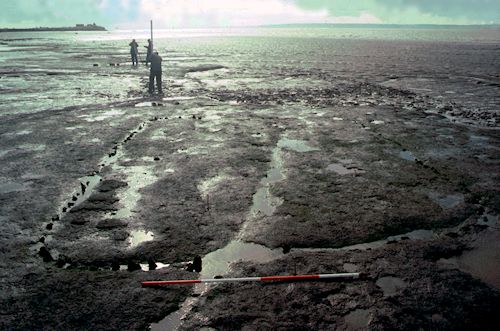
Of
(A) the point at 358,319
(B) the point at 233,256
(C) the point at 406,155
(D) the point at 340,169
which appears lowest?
(A) the point at 358,319

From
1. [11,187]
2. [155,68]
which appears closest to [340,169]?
[11,187]

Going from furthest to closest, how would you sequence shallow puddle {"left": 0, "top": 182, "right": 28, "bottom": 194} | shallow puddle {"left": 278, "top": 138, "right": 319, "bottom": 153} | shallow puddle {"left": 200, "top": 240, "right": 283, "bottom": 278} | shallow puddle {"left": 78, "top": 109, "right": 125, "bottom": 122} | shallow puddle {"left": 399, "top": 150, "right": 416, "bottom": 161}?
shallow puddle {"left": 78, "top": 109, "right": 125, "bottom": 122}, shallow puddle {"left": 278, "top": 138, "right": 319, "bottom": 153}, shallow puddle {"left": 399, "top": 150, "right": 416, "bottom": 161}, shallow puddle {"left": 0, "top": 182, "right": 28, "bottom": 194}, shallow puddle {"left": 200, "top": 240, "right": 283, "bottom": 278}

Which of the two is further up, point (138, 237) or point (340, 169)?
point (340, 169)

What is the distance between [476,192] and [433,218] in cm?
192

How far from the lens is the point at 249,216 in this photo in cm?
741

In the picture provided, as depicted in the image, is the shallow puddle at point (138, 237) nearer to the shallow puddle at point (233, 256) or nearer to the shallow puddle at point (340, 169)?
the shallow puddle at point (233, 256)

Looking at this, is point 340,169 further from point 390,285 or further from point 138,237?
point 138,237

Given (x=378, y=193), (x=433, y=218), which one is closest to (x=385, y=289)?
(x=433, y=218)

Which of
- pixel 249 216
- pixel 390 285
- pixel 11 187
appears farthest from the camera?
pixel 11 187

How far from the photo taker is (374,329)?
4.64 m

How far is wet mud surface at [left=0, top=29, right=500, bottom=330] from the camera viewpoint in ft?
16.3

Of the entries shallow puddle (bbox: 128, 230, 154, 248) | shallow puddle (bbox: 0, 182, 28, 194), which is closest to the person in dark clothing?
shallow puddle (bbox: 0, 182, 28, 194)

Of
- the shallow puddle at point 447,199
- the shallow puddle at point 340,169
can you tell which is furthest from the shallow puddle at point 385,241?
the shallow puddle at point 340,169

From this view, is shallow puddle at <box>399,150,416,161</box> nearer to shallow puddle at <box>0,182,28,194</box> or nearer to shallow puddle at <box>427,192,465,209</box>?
shallow puddle at <box>427,192,465,209</box>
